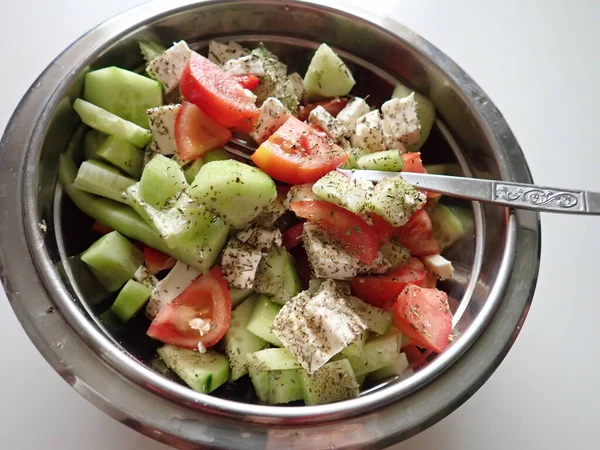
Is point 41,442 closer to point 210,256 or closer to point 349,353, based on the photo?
point 210,256

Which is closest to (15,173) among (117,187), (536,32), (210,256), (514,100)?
(117,187)

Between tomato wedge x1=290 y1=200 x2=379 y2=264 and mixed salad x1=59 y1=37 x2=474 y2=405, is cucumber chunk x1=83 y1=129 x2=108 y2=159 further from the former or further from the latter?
tomato wedge x1=290 y1=200 x2=379 y2=264

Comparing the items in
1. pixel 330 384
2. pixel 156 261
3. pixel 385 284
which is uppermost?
pixel 385 284

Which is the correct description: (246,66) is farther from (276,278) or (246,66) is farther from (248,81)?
(276,278)

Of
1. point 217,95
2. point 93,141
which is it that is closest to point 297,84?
point 217,95

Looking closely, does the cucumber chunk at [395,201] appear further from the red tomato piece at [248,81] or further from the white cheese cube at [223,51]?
the white cheese cube at [223,51]

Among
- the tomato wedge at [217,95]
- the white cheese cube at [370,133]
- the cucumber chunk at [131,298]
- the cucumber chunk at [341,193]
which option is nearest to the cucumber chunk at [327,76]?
the white cheese cube at [370,133]

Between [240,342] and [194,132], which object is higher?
[194,132]
